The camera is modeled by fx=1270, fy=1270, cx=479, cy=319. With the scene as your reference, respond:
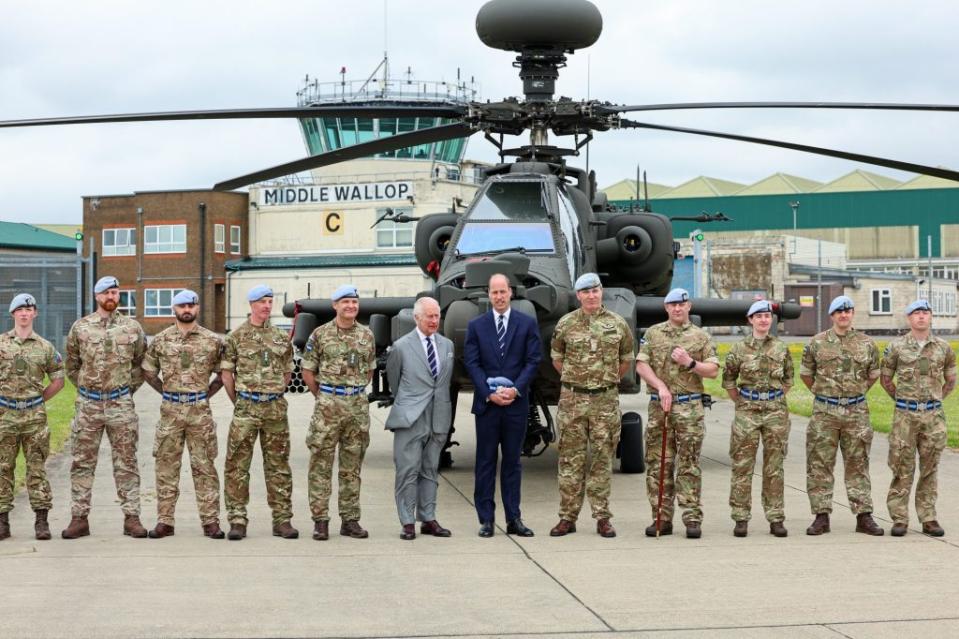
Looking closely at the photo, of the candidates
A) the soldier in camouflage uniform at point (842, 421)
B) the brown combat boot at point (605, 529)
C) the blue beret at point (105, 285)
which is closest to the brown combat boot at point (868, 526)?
the soldier in camouflage uniform at point (842, 421)

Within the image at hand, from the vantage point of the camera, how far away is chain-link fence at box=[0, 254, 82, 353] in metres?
26.7

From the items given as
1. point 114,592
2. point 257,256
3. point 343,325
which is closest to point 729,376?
point 343,325

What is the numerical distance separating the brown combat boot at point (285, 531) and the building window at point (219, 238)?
4406 cm

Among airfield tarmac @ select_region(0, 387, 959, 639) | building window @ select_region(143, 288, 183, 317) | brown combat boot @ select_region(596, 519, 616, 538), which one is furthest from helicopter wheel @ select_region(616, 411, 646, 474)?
building window @ select_region(143, 288, 183, 317)

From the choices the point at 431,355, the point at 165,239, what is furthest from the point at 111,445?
the point at 165,239

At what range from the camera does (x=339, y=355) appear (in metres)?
8.74

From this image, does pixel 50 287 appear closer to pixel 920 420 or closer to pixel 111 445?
pixel 111 445

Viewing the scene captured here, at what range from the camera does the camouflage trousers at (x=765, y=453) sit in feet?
28.5

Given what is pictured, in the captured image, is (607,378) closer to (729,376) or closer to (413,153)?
(729,376)

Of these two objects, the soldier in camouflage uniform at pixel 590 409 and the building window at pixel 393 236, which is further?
the building window at pixel 393 236

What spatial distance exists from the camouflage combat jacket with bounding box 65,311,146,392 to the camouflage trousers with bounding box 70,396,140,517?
Result: 15 centimetres

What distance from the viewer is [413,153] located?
5000cm

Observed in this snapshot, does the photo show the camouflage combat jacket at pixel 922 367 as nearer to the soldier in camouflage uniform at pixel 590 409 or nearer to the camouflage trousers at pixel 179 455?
the soldier in camouflage uniform at pixel 590 409

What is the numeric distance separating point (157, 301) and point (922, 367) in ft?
154
